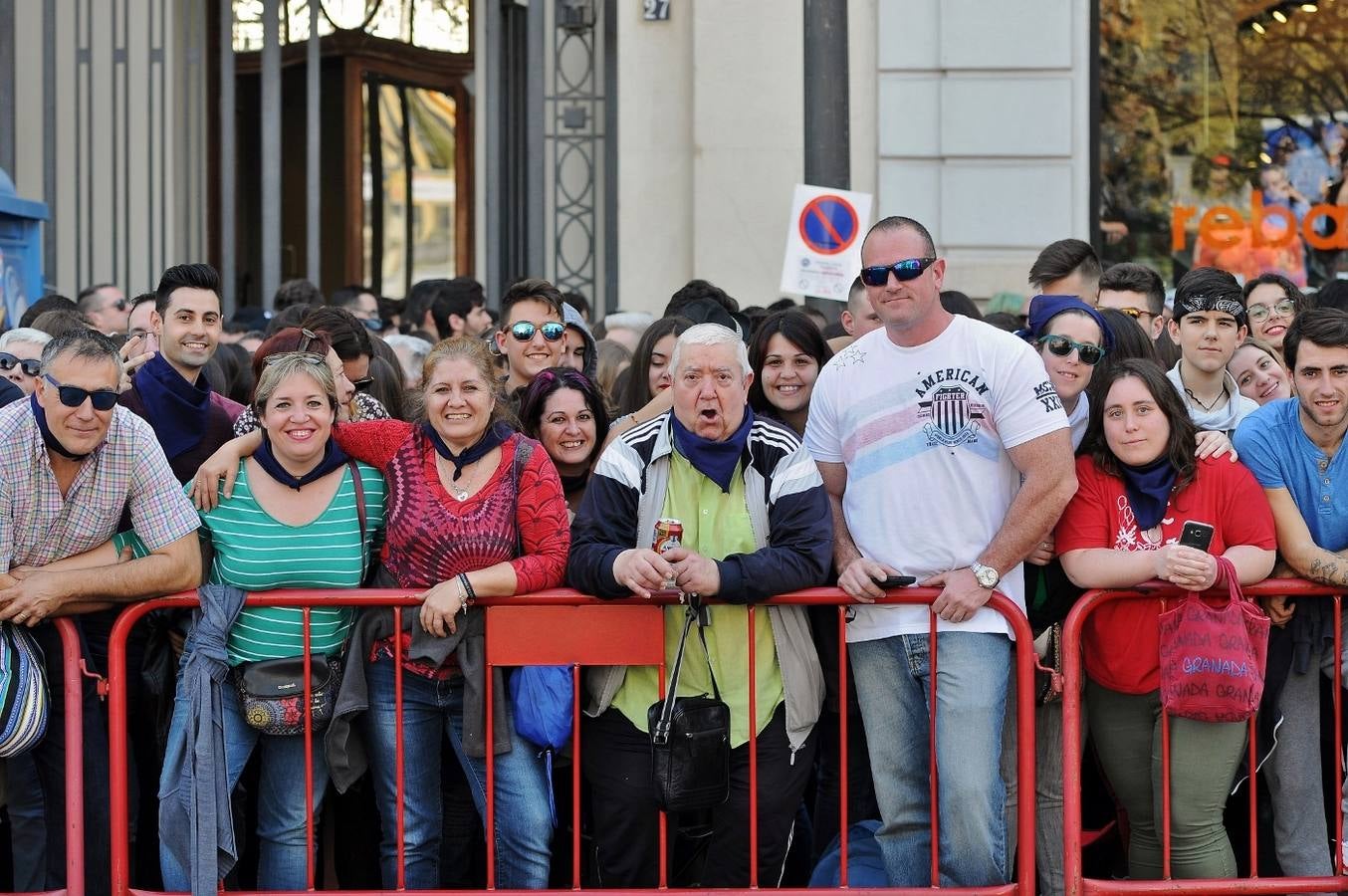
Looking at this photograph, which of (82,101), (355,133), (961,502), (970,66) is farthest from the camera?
(355,133)

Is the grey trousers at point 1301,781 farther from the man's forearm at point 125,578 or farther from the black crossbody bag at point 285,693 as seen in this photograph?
the man's forearm at point 125,578

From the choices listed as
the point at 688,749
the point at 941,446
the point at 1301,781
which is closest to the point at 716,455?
the point at 941,446

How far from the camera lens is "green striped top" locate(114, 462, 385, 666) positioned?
532 centimetres

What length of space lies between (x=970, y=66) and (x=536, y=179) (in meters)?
3.09

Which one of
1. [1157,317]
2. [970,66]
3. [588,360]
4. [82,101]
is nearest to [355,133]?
[82,101]

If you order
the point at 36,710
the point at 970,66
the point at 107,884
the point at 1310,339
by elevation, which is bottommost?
the point at 107,884

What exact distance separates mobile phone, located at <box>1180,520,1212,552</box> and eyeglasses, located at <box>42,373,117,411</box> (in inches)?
131

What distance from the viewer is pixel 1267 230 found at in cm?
1286

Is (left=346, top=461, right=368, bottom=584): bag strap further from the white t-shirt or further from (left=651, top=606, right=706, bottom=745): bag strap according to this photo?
the white t-shirt

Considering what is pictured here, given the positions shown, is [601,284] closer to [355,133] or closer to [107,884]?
[355,133]

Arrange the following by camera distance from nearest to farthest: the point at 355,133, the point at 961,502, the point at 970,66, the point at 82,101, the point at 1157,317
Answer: the point at 961,502 → the point at 1157,317 → the point at 970,66 → the point at 82,101 → the point at 355,133

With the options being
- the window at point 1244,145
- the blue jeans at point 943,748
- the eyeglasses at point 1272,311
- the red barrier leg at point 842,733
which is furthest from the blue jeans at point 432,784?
the window at point 1244,145

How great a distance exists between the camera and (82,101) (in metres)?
12.5

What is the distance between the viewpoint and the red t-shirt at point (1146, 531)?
532cm
